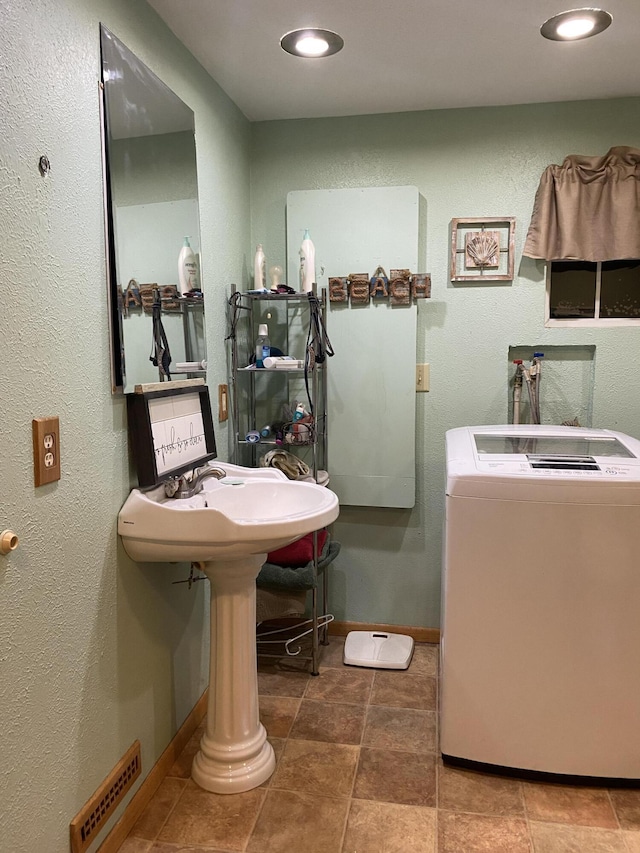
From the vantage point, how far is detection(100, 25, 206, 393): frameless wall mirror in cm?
169

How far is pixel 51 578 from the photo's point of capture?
1.45 metres

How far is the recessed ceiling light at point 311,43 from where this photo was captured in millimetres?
2062

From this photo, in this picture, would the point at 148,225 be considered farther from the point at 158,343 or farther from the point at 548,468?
the point at 548,468

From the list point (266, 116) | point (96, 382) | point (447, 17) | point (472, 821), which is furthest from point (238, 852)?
point (266, 116)

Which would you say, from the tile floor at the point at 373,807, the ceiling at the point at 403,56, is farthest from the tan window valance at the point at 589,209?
the tile floor at the point at 373,807

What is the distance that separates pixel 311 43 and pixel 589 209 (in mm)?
1287

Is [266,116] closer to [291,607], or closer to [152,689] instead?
[291,607]

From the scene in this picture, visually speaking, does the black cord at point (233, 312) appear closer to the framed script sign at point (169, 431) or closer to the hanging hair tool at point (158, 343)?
the framed script sign at point (169, 431)

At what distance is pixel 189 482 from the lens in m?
2.00

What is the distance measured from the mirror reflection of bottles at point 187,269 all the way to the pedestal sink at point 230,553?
0.65m

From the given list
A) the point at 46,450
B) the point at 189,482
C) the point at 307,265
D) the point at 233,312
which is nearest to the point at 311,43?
the point at 307,265

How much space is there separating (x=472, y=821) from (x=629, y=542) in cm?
93

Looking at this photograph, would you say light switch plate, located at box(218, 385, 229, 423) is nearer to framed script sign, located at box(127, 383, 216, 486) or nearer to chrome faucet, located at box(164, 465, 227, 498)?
framed script sign, located at box(127, 383, 216, 486)

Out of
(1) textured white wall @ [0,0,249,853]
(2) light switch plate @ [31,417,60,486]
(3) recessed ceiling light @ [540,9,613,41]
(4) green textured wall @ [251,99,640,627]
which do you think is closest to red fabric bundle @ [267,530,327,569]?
(4) green textured wall @ [251,99,640,627]
